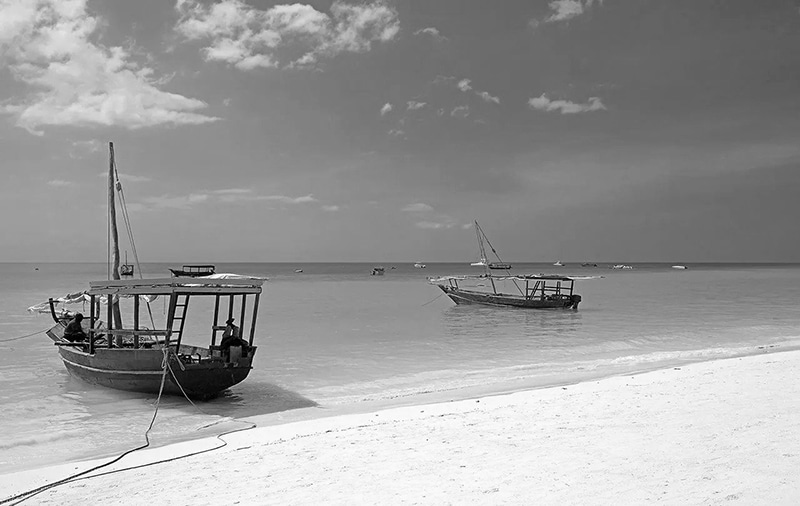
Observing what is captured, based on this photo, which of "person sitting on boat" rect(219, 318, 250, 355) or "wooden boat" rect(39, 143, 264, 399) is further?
"person sitting on boat" rect(219, 318, 250, 355)

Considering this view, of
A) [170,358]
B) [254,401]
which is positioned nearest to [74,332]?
[170,358]

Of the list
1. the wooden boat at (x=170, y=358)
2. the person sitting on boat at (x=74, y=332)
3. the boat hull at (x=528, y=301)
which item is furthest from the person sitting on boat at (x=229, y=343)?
the boat hull at (x=528, y=301)

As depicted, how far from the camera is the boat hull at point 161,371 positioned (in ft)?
42.0

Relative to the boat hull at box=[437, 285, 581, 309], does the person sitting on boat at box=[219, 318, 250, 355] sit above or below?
above

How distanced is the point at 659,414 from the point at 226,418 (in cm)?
766

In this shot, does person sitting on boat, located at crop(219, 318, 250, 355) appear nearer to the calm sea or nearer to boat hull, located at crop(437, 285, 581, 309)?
the calm sea

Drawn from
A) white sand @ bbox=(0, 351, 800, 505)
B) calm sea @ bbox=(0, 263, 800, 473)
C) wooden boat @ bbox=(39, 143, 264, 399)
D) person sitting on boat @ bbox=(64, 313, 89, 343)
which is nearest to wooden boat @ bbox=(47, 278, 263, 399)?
wooden boat @ bbox=(39, 143, 264, 399)

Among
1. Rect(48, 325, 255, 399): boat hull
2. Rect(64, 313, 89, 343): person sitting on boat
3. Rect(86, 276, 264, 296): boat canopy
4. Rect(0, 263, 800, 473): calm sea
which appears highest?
Rect(86, 276, 264, 296): boat canopy

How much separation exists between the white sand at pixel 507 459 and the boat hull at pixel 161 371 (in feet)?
10.1

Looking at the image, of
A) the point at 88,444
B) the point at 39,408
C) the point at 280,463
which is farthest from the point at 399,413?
the point at 39,408

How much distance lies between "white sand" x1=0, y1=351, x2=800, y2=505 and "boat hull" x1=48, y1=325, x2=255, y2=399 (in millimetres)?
3088

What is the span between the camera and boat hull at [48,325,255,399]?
42.0ft

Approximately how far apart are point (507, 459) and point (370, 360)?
12959mm

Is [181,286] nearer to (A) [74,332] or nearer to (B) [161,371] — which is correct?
(B) [161,371]
